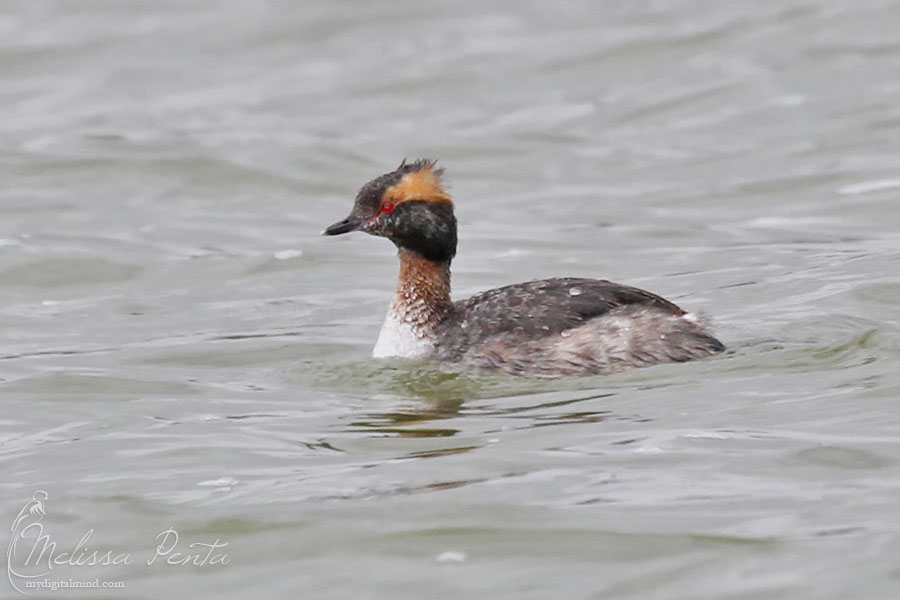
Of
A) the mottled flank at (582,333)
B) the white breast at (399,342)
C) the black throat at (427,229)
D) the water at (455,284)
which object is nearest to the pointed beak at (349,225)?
the black throat at (427,229)

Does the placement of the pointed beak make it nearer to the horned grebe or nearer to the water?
the horned grebe

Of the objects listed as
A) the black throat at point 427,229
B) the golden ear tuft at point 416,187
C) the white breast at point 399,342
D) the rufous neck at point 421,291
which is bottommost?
the white breast at point 399,342

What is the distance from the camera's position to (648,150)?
1692 cm

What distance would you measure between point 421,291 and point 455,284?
2.69 m


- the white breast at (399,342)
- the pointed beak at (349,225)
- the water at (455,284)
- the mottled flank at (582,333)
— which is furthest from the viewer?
the pointed beak at (349,225)

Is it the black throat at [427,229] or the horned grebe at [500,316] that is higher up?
the black throat at [427,229]

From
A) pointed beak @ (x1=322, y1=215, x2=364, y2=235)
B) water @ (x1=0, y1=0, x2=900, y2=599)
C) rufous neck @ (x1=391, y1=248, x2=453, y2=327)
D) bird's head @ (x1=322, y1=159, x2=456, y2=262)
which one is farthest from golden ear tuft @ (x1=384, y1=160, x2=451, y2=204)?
Result: water @ (x1=0, y1=0, x2=900, y2=599)

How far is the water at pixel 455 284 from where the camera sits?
695 cm

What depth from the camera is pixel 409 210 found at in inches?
393

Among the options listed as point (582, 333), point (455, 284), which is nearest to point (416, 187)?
point (582, 333)

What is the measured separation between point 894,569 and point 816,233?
295 inches

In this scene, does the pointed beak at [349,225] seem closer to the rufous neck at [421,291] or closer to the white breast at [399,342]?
the rufous neck at [421,291]

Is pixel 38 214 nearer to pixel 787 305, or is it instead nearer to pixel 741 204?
pixel 741 204

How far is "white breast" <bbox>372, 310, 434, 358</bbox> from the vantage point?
9914mm
